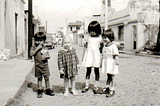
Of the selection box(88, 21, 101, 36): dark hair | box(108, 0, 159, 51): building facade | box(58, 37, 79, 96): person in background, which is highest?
box(108, 0, 159, 51): building facade

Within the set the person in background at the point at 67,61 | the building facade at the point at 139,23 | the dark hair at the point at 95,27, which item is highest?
the building facade at the point at 139,23

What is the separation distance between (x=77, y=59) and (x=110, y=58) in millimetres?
670

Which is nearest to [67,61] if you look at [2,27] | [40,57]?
[40,57]

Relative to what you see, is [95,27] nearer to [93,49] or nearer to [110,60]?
[93,49]

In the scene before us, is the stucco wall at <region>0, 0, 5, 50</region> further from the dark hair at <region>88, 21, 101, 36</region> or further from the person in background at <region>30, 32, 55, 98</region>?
the dark hair at <region>88, 21, 101, 36</region>

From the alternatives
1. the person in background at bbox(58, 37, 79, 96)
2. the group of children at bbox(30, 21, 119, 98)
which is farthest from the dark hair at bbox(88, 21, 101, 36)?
the person in background at bbox(58, 37, 79, 96)

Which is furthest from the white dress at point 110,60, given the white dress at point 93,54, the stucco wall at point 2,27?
the stucco wall at point 2,27

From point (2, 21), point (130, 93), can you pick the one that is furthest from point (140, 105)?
point (2, 21)

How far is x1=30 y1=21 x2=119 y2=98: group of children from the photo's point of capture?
14.7 feet

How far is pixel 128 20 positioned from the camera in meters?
24.1

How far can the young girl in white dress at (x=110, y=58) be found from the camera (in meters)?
4.53

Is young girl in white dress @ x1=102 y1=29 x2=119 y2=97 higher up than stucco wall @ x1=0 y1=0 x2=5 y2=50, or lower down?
lower down

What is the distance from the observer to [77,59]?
4578 millimetres

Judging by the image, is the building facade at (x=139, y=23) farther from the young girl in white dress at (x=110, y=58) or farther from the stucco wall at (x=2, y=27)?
the young girl in white dress at (x=110, y=58)
